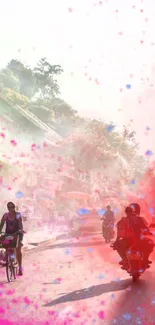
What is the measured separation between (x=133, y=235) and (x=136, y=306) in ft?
12.0

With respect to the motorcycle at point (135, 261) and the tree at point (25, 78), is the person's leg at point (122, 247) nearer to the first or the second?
the motorcycle at point (135, 261)

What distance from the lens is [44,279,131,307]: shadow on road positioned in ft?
30.7

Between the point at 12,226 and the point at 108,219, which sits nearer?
the point at 12,226

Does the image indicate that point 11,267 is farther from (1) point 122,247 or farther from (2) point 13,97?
(2) point 13,97

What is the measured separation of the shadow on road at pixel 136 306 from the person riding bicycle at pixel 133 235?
93 cm

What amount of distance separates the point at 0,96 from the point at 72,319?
46.4m

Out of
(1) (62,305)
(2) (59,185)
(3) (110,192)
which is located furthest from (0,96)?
(1) (62,305)

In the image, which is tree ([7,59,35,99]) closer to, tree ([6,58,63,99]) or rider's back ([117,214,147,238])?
tree ([6,58,63,99])

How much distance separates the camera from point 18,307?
28.3 feet

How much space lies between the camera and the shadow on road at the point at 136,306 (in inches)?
292

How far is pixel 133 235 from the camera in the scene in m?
12.2

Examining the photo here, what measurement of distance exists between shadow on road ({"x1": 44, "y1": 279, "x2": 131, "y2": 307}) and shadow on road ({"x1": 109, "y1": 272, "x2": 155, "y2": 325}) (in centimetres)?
28

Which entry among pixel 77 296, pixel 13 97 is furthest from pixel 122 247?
pixel 13 97

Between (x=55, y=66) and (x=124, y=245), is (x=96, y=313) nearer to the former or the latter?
(x=124, y=245)
